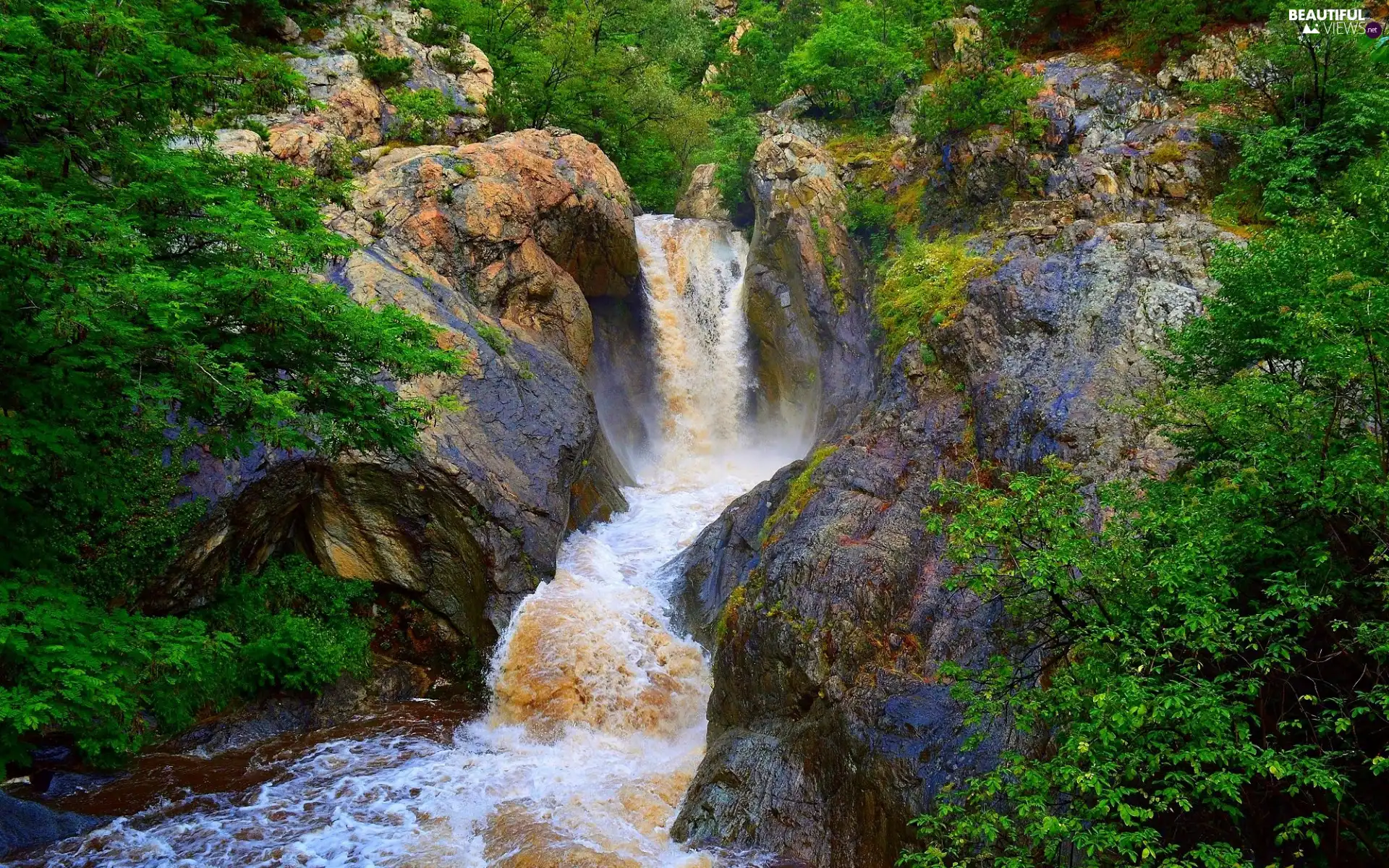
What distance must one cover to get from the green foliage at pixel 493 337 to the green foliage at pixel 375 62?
9011mm

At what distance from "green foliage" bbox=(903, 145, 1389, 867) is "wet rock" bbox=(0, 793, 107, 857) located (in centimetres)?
980

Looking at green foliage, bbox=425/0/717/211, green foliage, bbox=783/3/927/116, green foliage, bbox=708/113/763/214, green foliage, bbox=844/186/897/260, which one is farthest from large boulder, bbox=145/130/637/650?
green foliage, bbox=783/3/927/116

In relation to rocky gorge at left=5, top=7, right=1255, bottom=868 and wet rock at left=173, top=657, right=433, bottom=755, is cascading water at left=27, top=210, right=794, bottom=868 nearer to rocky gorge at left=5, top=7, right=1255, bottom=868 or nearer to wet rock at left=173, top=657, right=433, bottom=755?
rocky gorge at left=5, top=7, right=1255, bottom=868

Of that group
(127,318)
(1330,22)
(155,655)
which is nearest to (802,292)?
(1330,22)

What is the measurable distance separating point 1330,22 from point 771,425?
47.2 ft

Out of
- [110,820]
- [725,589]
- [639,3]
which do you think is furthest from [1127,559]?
[639,3]

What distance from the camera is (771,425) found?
22094mm

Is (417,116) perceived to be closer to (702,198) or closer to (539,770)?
(702,198)

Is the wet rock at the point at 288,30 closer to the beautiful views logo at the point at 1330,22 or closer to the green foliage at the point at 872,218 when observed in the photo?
the green foliage at the point at 872,218

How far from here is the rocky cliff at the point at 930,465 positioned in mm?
8984

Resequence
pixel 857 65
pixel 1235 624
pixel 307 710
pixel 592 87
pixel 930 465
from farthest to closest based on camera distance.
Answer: pixel 592 87 → pixel 857 65 → pixel 930 465 → pixel 307 710 → pixel 1235 624

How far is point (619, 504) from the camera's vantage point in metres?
18.4

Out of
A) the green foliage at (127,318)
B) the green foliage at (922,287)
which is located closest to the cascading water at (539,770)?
the green foliage at (127,318)

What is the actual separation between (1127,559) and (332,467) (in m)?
11.8
